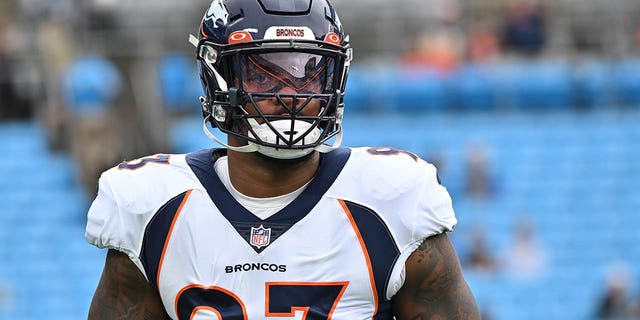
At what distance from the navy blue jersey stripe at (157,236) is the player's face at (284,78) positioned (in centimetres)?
36

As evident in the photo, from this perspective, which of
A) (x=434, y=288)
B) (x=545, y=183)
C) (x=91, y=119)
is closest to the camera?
(x=434, y=288)

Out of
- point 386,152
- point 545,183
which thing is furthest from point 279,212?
point 545,183

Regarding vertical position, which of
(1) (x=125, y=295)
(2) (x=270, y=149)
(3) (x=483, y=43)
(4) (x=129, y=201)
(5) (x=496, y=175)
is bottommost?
(5) (x=496, y=175)

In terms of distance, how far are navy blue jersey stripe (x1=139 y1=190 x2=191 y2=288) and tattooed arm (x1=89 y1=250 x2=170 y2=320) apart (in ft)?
0.19

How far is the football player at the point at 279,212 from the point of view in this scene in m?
3.23

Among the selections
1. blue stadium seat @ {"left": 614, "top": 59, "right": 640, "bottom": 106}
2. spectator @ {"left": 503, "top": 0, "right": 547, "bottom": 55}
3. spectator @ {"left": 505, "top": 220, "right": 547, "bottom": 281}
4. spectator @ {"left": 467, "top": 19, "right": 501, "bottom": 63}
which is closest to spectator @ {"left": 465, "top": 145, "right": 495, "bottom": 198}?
spectator @ {"left": 505, "top": 220, "right": 547, "bottom": 281}

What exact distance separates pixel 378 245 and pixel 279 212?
0.28 m

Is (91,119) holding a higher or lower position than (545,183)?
higher

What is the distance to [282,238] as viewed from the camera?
10.7 ft

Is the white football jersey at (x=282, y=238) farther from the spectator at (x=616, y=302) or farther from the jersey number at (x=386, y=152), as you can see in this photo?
the spectator at (x=616, y=302)

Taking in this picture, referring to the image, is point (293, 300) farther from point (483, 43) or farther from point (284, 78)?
point (483, 43)

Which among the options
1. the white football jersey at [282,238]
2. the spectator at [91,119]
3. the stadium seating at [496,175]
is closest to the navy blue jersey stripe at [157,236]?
the white football jersey at [282,238]

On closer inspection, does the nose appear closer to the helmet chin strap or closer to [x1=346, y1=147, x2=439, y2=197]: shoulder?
the helmet chin strap

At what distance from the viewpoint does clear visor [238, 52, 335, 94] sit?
322 cm
